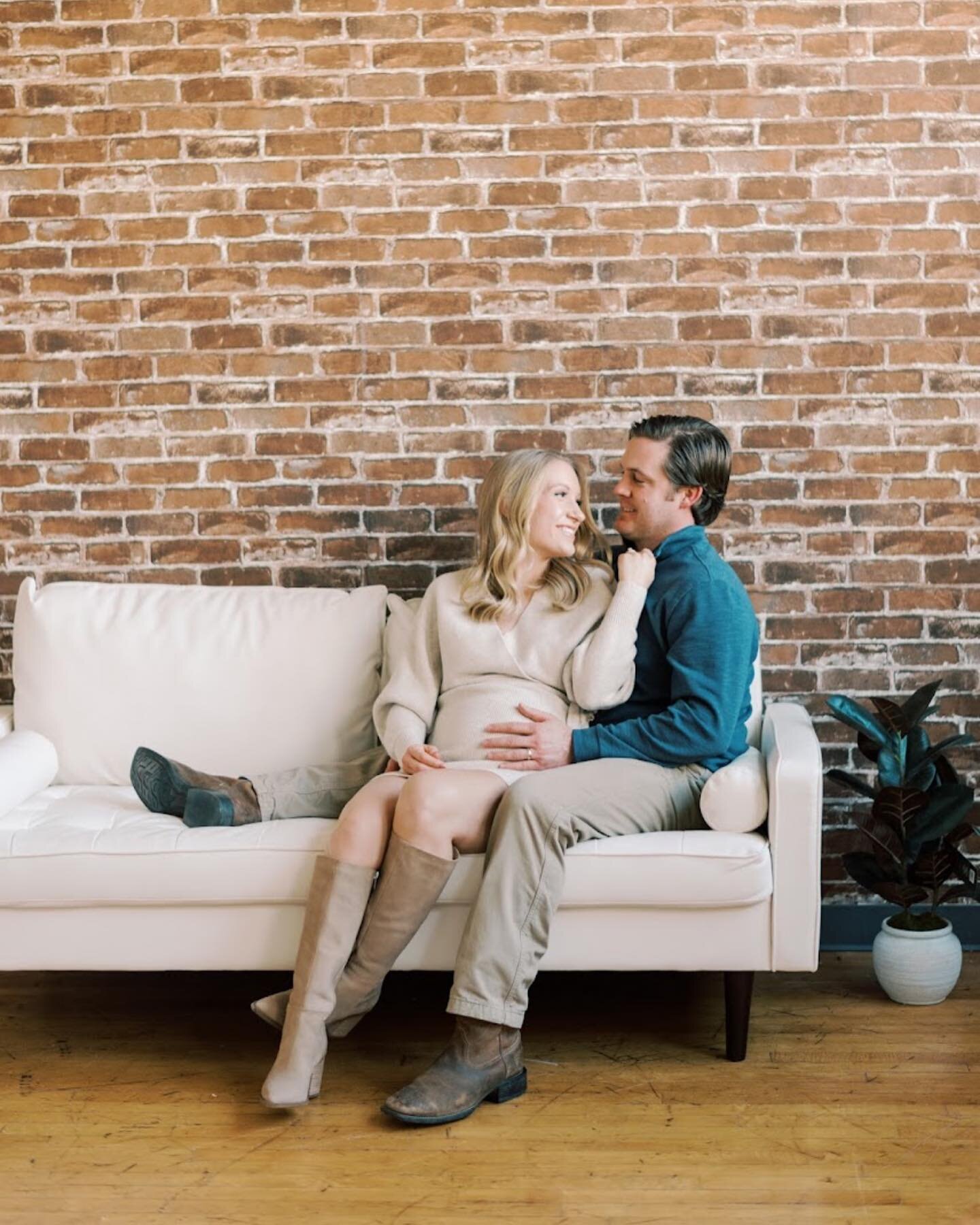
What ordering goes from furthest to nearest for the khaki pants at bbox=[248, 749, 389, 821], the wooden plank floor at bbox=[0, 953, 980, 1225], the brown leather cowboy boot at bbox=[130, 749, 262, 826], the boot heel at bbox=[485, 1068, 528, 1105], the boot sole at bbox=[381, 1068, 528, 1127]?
1. the khaki pants at bbox=[248, 749, 389, 821]
2. the brown leather cowboy boot at bbox=[130, 749, 262, 826]
3. the boot heel at bbox=[485, 1068, 528, 1105]
4. the boot sole at bbox=[381, 1068, 528, 1127]
5. the wooden plank floor at bbox=[0, 953, 980, 1225]

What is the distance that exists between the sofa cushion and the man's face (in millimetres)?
696

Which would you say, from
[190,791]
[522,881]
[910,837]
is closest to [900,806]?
[910,837]

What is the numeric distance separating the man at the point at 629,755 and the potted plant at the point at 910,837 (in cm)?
32

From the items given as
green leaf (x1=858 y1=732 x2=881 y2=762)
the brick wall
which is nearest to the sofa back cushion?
the brick wall

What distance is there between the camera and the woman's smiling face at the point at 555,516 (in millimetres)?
2805

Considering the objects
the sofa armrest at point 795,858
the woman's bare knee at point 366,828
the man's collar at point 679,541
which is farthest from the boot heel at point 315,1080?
the man's collar at point 679,541

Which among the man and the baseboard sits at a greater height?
the man

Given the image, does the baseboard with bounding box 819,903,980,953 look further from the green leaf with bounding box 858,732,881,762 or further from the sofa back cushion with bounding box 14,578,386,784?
the sofa back cushion with bounding box 14,578,386,784

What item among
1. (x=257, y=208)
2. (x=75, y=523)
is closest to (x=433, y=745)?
(x=75, y=523)

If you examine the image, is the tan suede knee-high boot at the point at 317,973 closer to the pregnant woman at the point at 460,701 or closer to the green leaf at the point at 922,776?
the pregnant woman at the point at 460,701

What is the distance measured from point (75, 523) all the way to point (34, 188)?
0.83 metres

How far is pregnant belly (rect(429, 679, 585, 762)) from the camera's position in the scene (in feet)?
9.04

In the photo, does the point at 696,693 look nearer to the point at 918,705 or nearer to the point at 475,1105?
the point at 918,705

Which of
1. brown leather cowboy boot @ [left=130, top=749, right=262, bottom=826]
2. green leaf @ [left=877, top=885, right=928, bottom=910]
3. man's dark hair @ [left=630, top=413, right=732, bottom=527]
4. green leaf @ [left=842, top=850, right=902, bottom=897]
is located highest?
man's dark hair @ [left=630, top=413, right=732, bottom=527]
